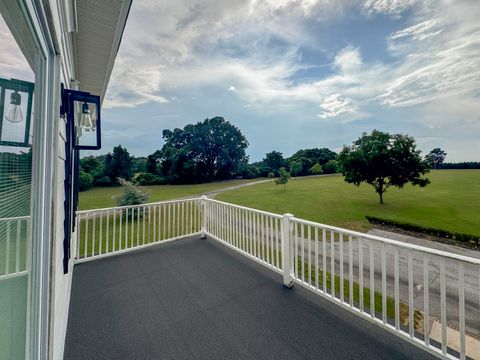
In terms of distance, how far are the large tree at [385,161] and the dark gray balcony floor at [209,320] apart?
35.4ft

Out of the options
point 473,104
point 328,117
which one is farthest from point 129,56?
point 328,117

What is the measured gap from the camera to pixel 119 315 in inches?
85.0

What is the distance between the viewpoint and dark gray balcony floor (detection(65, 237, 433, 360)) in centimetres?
171

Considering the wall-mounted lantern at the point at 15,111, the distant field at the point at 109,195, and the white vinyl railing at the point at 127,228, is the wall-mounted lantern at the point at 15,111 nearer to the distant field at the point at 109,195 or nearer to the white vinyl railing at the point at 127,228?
the white vinyl railing at the point at 127,228

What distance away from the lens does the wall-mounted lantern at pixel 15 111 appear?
0.57 m

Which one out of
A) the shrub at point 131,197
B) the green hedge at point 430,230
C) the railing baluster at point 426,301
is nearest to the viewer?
the railing baluster at point 426,301

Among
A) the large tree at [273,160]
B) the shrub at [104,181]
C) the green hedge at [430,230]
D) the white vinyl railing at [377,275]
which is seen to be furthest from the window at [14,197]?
the large tree at [273,160]

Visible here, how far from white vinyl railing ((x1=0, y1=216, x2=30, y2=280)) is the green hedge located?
32.8ft

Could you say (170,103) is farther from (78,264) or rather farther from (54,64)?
(54,64)

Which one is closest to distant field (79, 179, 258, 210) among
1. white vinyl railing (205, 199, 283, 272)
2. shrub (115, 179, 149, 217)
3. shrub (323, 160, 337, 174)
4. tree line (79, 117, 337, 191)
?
shrub (115, 179, 149, 217)

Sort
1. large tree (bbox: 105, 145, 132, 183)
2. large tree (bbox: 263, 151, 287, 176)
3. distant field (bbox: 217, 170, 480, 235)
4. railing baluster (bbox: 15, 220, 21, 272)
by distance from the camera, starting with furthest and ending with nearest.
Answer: large tree (bbox: 263, 151, 287, 176)
large tree (bbox: 105, 145, 132, 183)
distant field (bbox: 217, 170, 480, 235)
railing baluster (bbox: 15, 220, 21, 272)

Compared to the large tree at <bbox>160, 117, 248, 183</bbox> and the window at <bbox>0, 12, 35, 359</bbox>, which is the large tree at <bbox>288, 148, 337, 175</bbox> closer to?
the large tree at <bbox>160, 117, 248, 183</bbox>

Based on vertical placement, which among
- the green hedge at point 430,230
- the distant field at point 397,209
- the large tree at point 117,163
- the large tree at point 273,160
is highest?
the large tree at point 273,160

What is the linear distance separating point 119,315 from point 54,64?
2.33 metres
